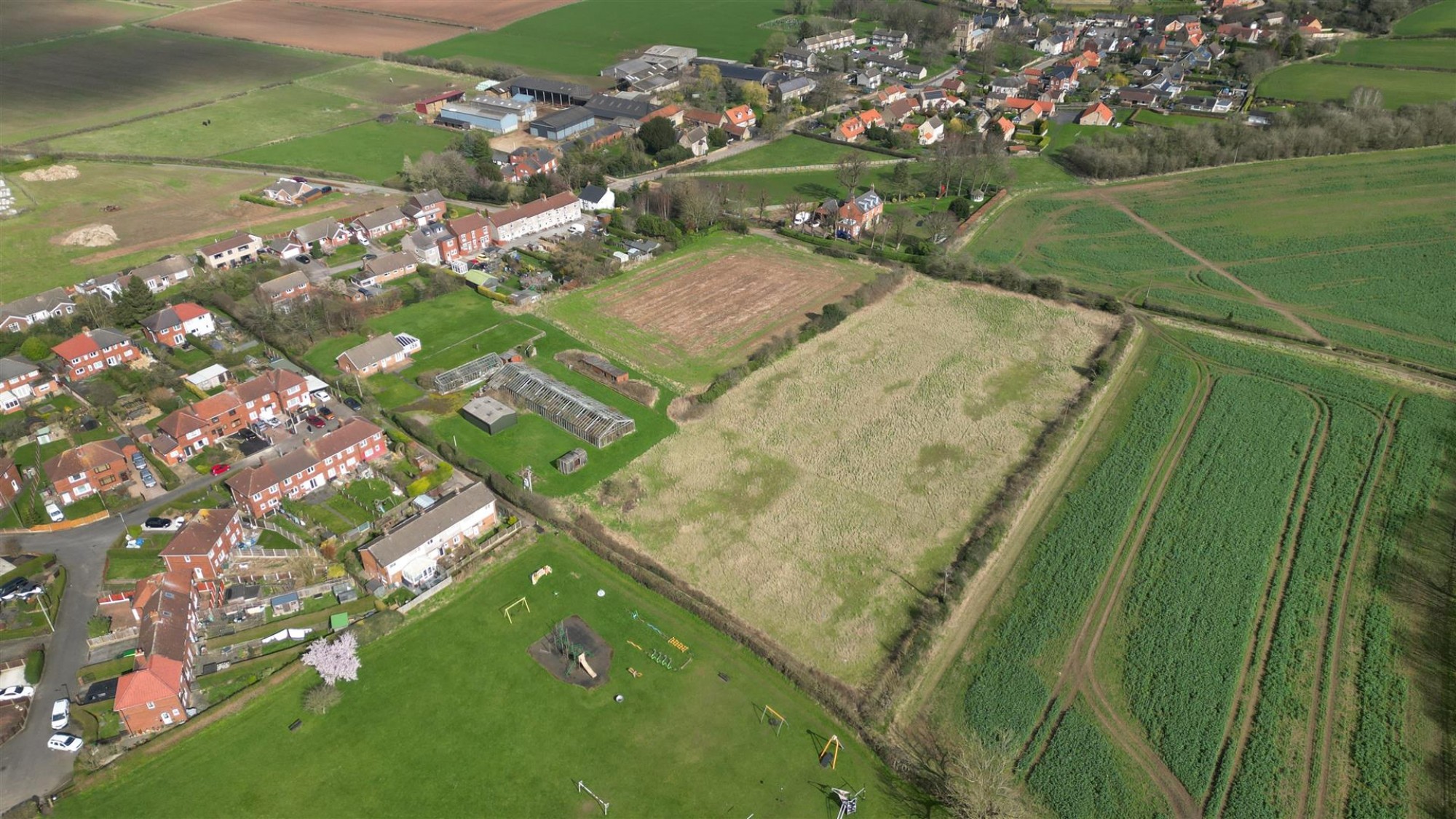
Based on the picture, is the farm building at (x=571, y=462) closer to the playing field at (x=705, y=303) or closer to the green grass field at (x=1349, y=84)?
the playing field at (x=705, y=303)

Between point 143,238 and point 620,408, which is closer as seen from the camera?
point 620,408

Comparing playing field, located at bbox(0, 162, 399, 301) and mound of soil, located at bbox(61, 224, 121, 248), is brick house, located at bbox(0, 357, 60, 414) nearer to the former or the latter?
playing field, located at bbox(0, 162, 399, 301)

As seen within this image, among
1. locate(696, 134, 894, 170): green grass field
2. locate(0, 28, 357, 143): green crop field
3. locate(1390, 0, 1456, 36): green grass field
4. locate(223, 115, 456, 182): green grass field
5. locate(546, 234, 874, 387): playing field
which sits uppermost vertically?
locate(1390, 0, 1456, 36): green grass field

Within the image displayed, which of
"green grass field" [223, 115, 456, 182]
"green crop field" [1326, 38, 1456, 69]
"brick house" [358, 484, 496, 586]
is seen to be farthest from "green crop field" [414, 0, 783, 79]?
"brick house" [358, 484, 496, 586]

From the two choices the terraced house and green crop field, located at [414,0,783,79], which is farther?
green crop field, located at [414,0,783,79]

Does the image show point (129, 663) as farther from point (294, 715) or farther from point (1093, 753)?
point (1093, 753)

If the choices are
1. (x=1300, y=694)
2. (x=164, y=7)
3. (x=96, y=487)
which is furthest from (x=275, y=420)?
(x=164, y=7)

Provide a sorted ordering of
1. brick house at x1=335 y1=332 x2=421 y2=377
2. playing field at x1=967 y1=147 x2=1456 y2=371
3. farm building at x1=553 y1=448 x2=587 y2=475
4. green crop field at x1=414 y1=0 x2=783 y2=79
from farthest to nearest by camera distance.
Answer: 1. green crop field at x1=414 y1=0 x2=783 y2=79
2. playing field at x1=967 y1=147 x2=1456 y2=371
3. brick house at x1=335 y1=332 x2=421 y2=377
4. farm building at x1=553 y1=448 x2=587 y2=475
